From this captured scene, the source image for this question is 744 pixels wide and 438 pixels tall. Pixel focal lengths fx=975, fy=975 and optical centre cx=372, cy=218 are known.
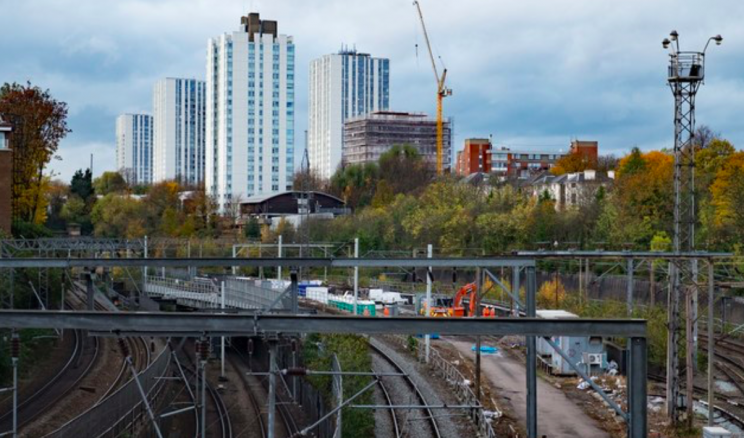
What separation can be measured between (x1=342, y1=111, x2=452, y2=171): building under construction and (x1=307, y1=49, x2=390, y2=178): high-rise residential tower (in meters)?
10.3

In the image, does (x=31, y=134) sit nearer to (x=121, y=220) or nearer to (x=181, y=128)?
(x=121, y=220)

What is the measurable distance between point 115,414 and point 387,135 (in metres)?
120

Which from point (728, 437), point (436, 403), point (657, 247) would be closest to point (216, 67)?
point (657, 247)

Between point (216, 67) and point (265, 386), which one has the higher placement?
point (216, 67)

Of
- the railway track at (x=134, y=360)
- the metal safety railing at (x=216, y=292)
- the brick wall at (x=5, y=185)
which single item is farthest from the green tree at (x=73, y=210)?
the brick wall at (x=5, y=185)

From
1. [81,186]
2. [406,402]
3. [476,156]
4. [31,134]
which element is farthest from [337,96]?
[406,402]

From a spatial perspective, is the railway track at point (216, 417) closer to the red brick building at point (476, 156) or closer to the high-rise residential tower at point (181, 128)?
the red brick building at point (476, 156)

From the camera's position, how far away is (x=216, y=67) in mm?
98562

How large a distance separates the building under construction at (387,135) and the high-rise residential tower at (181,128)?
34.0 metres

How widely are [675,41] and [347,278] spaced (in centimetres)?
3963

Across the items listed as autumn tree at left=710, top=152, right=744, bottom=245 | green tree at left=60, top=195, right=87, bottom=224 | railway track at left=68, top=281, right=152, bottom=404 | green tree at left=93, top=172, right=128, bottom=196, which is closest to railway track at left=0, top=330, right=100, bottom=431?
railway track at left=68, top=281, right=152, bottom=404

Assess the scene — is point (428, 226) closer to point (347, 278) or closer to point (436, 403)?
point (347, 278)

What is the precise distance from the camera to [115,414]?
18844 mm

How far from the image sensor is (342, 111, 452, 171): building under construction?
137 m
